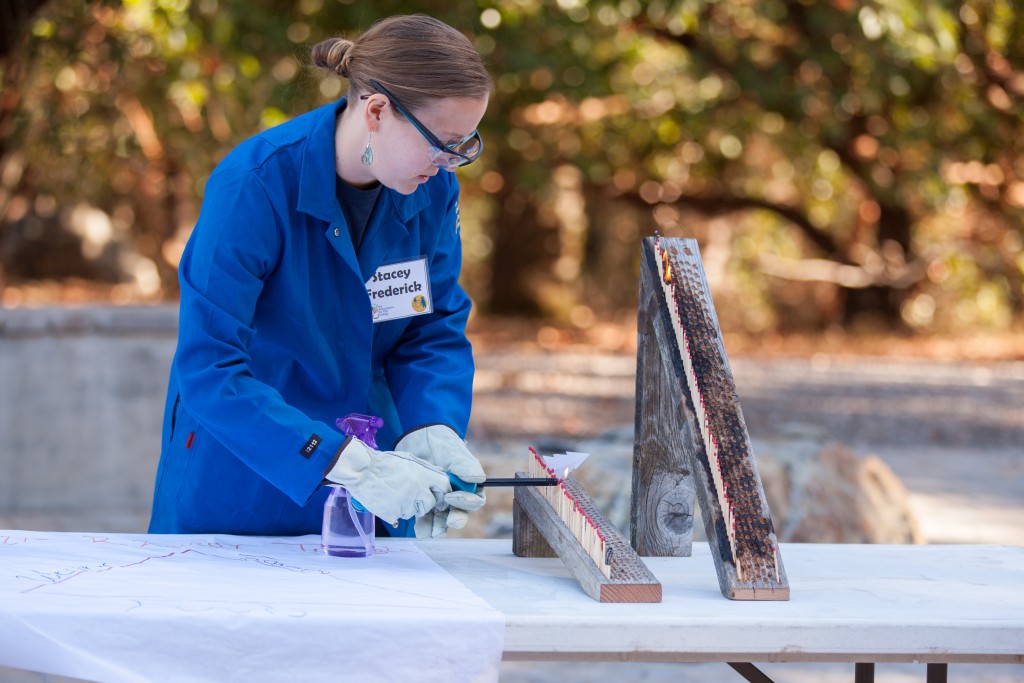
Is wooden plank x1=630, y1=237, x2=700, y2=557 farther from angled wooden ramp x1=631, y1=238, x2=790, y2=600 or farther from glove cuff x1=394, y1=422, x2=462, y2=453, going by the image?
glove cuff x1=394, y1=422, x2=462, y2=453

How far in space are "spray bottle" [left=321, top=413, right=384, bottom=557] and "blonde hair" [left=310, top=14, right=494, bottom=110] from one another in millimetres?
462

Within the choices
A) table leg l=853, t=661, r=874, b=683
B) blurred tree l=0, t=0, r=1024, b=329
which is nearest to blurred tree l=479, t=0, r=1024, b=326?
blurred tree l=0, t=0, r=1024, b=329

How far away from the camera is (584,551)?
1790 mm

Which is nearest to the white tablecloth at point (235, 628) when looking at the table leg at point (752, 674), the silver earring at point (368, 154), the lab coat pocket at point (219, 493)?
the lab coat pocket at point (219, 493)

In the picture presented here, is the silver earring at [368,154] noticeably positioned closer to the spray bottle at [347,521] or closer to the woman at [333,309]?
the woman at [333,309]

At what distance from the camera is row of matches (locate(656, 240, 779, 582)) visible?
1771 millimetres

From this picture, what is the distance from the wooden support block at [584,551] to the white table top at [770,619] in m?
0.02

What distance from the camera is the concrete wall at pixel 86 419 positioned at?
4867mm

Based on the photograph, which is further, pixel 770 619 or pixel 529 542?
pixel 529 542

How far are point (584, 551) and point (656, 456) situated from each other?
38cm

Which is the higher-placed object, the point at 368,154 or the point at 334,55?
the point at 334,55

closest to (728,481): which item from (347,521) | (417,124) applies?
(347,521)

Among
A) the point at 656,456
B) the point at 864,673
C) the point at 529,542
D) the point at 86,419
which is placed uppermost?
the point at 656,456

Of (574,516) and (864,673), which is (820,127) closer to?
(864,673)
